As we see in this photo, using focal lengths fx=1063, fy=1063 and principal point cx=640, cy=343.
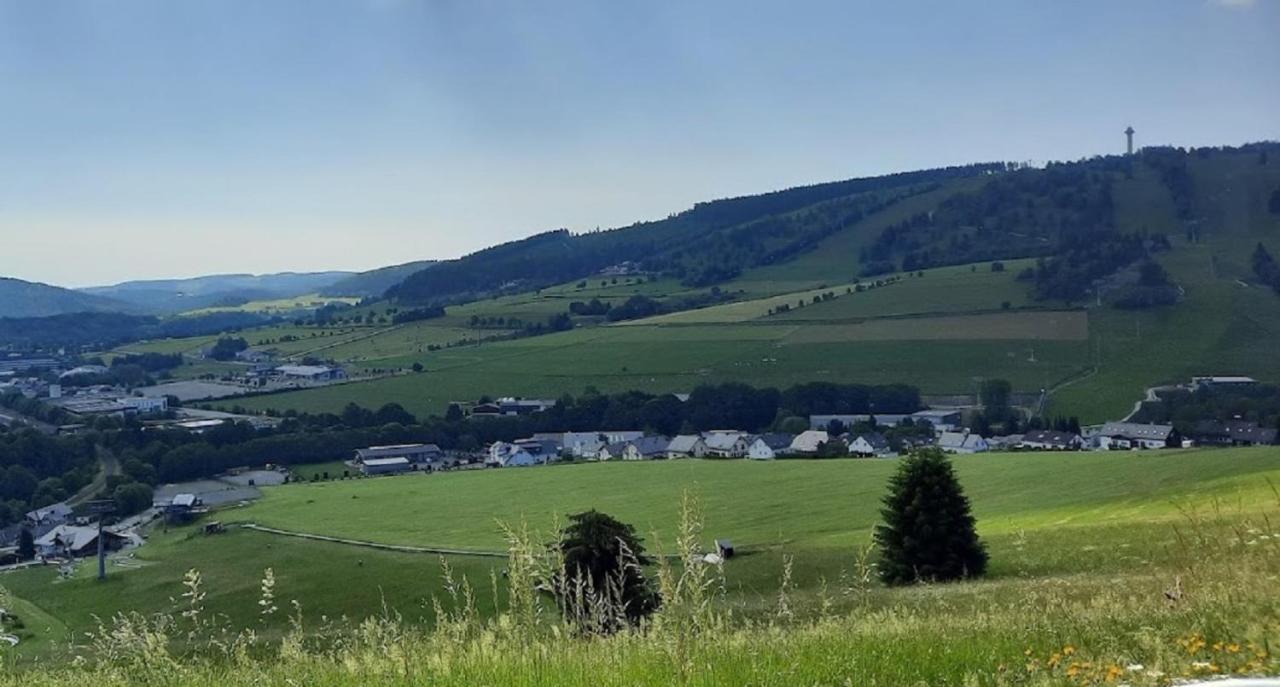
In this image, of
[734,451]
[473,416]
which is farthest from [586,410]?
[734,451]

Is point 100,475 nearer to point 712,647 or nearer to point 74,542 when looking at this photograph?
point 74,542

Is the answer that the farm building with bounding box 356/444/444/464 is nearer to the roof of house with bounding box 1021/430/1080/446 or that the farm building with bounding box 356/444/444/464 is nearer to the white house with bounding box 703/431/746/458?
the white house with bounding box 703/431/746/458

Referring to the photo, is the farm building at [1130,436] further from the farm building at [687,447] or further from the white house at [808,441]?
the farm building at [687,447]

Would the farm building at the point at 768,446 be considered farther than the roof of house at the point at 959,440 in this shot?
Yes

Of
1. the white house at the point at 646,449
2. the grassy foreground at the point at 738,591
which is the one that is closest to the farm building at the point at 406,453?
the grassy foreground at the point at 738,591

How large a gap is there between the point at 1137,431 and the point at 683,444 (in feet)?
111

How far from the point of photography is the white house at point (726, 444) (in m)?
85.5

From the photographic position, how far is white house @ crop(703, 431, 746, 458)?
85.5 metres

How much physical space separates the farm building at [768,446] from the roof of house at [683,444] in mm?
4526

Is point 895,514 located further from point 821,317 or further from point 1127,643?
point 821,317

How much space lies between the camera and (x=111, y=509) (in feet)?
238

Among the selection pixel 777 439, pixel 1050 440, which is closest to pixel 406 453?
pixel 777 439

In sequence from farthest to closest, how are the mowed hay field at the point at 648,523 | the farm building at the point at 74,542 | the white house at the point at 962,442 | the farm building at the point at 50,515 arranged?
the white house at the point at 962,442 → the farm building at the point at 50,515 → the farm building at the point at 74,542 → the mowed hay field at the point at 648,523

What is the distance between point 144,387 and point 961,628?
139 m
